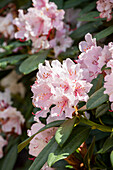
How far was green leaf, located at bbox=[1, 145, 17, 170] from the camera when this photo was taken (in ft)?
5.07

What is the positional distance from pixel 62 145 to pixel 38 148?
0.13m

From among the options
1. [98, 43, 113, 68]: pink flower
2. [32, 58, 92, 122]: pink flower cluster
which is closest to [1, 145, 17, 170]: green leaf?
[32, 58, 92, 122]: pink flower cluster

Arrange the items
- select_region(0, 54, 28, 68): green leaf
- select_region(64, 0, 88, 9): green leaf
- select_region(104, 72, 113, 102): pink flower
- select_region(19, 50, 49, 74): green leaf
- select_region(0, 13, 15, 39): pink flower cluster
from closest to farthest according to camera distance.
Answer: select_region(104, 72, 113, 102): pink flower, select_region(19, 50, 49, 74): green leaf, select_region(0, 54, 28, 68): green leaf, select_region(64, 0, 88, 9): green leaf, select_region(0, 13, 15, 39): pink flower cluster

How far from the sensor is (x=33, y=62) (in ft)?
4.24

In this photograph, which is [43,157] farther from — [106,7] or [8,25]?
[8,25]

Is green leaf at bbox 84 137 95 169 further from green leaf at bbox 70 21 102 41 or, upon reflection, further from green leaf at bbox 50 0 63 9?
green leaf at bbox 50 0 63 9

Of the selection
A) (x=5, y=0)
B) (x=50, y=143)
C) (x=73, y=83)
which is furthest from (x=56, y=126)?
(x=5, y=0)

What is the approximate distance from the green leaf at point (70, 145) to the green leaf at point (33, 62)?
0.41m

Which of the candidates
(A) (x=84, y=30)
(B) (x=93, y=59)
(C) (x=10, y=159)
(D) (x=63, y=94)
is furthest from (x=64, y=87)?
(C) (x=10, y=159)

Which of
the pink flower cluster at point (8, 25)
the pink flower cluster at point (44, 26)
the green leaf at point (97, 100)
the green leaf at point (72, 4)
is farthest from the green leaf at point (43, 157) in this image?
the pink flower cluster at point (8, 25)

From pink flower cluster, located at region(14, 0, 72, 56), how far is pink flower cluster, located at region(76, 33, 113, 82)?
0.43m

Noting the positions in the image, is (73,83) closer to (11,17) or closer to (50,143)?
(50,143)

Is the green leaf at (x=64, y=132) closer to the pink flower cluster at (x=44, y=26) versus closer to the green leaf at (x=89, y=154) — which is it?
the green leaf at (x=89, y=154)

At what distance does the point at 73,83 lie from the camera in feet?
2.66
